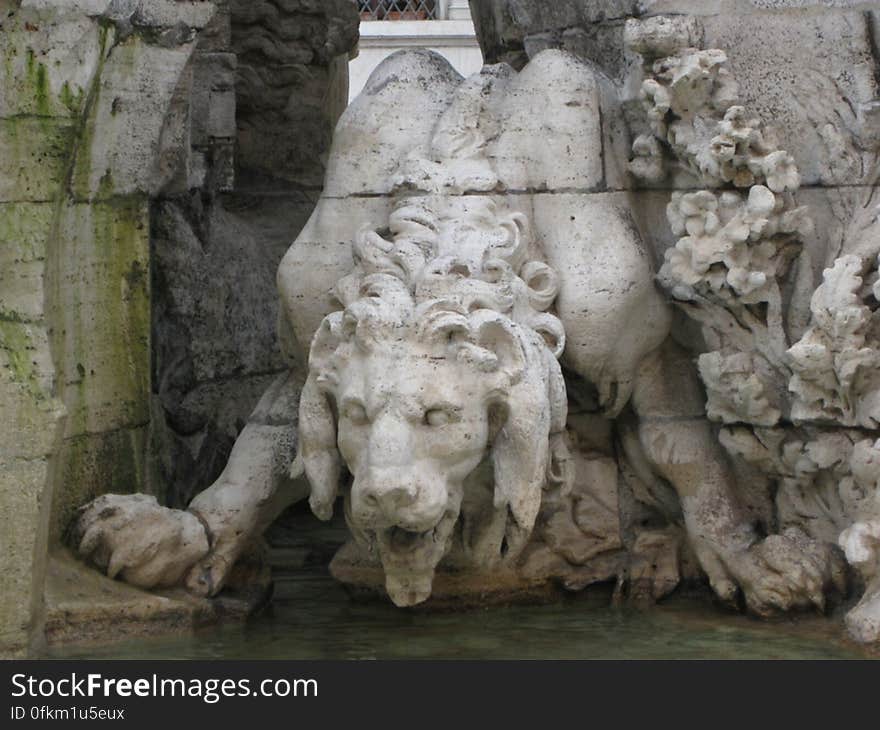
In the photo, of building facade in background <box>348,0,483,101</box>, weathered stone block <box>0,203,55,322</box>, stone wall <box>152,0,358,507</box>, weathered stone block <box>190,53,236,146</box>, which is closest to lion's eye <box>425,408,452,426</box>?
weathered stone block <box>0,203,55,322</box>

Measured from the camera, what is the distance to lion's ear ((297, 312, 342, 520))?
5969mm

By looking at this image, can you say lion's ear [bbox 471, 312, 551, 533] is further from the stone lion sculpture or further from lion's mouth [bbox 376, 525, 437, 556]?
lion's mouth [bbox 376, 525, 437, 556]

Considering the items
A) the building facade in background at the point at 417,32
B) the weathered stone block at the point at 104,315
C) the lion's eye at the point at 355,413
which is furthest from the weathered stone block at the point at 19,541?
the building facade in background at the point at 417,32

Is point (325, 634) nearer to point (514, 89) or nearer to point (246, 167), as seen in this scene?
point (514, 89)

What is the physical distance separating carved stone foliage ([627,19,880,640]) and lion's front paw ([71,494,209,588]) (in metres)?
1.44

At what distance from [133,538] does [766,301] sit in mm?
1740

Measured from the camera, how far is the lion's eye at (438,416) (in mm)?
5773

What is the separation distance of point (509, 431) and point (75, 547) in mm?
1272

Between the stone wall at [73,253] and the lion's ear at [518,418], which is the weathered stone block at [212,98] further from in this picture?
the lion's ear at [518,418]

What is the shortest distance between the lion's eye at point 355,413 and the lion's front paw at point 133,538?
0.81m

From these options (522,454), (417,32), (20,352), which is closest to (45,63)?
(20,352)

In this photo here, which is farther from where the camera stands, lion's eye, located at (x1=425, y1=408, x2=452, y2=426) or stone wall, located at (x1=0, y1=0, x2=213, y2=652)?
stone wall, located at (x1=0, y1=0, x2=213, y2=652)

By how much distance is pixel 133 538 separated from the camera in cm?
636

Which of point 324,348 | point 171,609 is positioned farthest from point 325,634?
point 324,348
